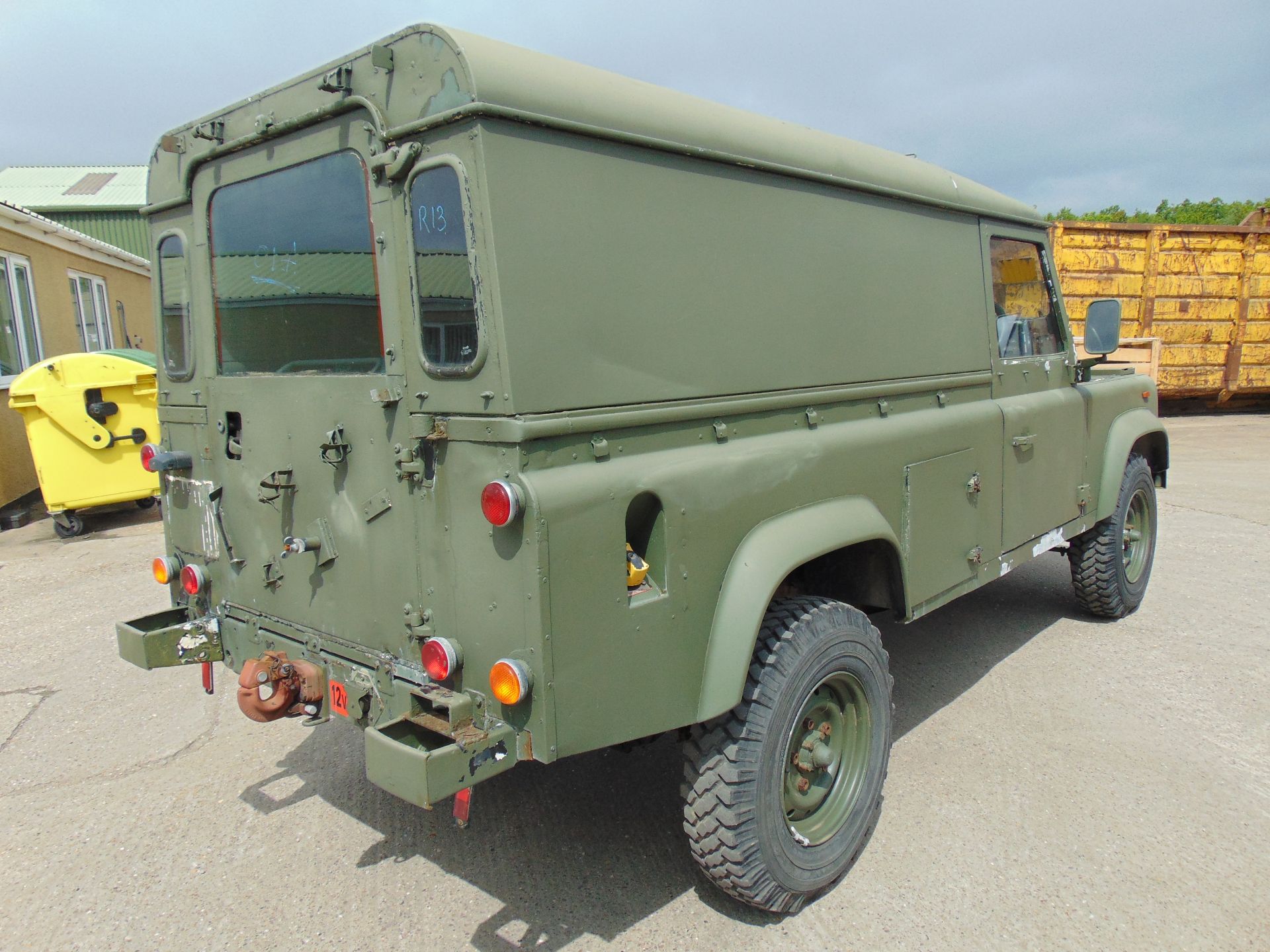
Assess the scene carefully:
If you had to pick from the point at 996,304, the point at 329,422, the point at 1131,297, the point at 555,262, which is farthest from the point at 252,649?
the point at 1131,297

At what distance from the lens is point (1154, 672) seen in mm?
4574

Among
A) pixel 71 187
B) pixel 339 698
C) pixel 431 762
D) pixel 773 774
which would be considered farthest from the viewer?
pixel 71 187

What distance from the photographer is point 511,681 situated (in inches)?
86.3

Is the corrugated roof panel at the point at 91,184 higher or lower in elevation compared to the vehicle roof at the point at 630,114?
higher

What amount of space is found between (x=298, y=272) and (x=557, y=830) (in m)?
2.19

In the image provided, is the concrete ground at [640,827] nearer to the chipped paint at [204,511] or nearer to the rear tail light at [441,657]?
the rear tail light at [441,657]

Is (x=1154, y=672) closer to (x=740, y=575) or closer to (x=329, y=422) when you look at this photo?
(x=740, y=575)

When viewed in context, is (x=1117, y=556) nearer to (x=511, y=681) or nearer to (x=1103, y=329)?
(x=1103, y=329)

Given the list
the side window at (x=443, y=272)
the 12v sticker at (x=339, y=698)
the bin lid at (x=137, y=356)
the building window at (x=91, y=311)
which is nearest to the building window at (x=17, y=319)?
the building window at (x=91, y=311)

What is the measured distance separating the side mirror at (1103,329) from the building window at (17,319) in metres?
11.1

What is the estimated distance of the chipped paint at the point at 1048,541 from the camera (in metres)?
4.27

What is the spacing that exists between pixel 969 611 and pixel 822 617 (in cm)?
327


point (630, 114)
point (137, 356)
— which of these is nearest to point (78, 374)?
point (137, 356)

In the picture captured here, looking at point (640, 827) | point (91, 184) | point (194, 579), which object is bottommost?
point (640, 827)
